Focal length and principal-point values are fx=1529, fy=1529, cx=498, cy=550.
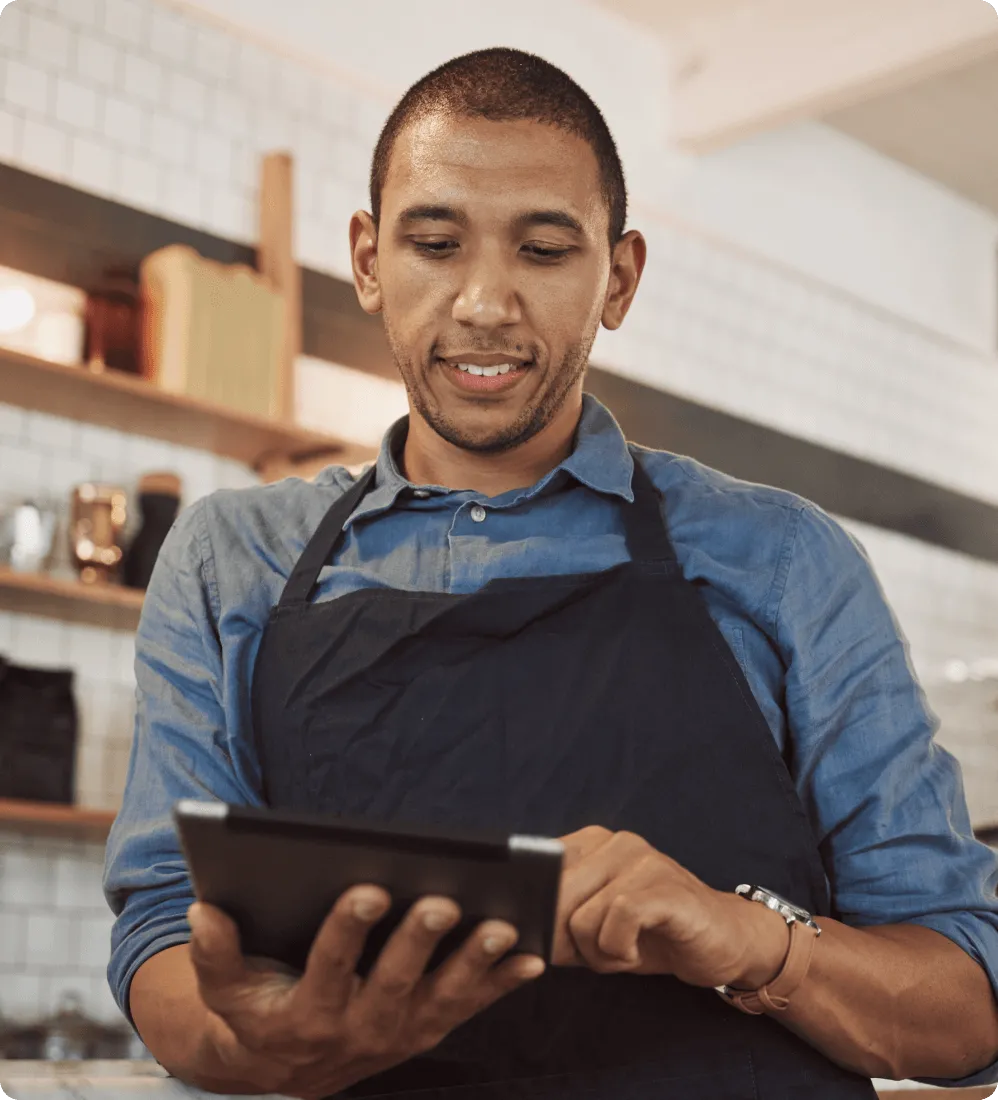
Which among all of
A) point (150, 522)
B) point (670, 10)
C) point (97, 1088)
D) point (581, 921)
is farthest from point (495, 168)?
point (670, 10)

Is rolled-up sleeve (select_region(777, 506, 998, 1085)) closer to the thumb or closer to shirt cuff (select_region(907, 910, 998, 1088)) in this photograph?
shirt cuff (select_region(907, 910, 998, 1088))

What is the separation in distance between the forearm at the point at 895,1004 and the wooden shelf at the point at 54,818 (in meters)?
2.37

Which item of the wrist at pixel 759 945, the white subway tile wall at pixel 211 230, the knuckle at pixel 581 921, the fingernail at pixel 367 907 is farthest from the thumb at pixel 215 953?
the white subway tile wall at pixel 211 230

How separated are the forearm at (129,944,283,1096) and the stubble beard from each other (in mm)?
546

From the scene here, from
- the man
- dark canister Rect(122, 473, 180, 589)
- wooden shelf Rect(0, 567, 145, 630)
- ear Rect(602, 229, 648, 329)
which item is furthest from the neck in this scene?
dark canister Rect(122, 473, 180, 589)

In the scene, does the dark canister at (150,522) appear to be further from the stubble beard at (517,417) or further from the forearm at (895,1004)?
the forearm at (895,1004)

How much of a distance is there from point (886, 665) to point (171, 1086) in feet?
2.43

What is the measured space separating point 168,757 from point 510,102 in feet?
2.33

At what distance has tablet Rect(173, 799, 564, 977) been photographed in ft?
2.93

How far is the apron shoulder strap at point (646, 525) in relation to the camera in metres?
1.47

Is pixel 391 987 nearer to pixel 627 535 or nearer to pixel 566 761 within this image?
pixel 566 761

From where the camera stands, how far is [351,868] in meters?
0.93

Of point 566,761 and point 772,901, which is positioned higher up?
→ point 566,761

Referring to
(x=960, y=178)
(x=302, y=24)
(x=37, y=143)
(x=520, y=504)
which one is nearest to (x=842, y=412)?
(x=960, y=178)
